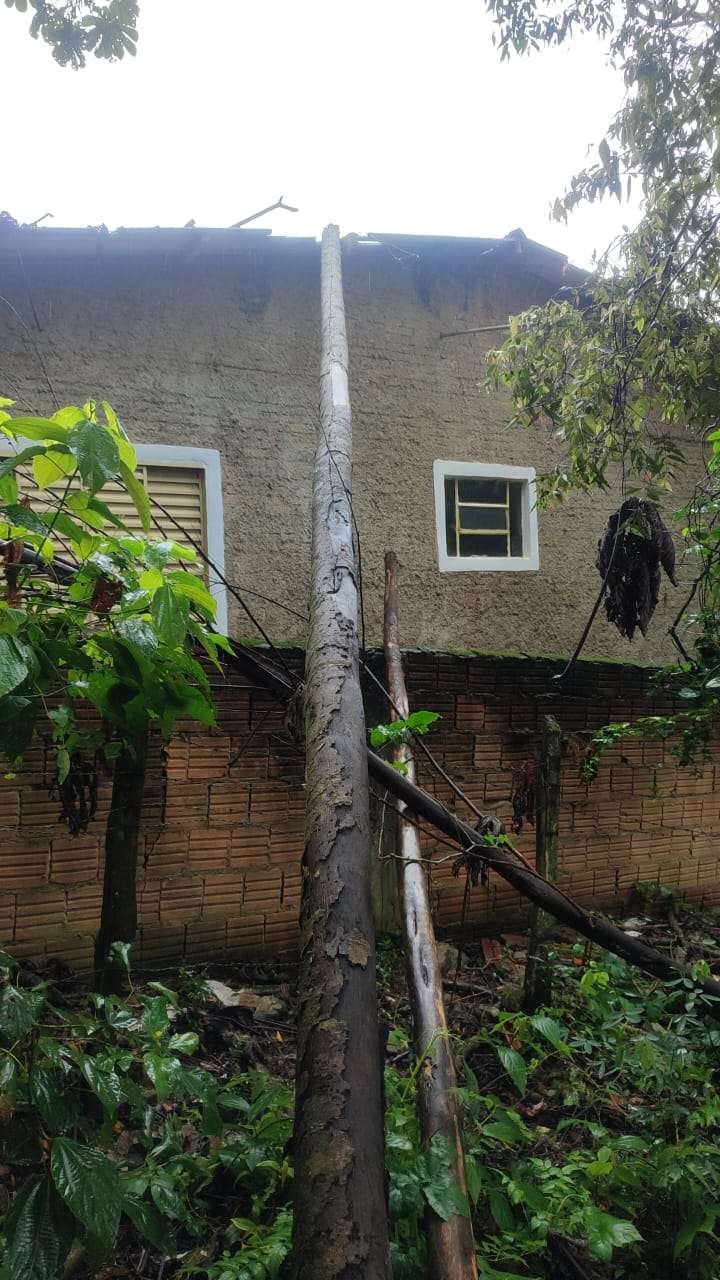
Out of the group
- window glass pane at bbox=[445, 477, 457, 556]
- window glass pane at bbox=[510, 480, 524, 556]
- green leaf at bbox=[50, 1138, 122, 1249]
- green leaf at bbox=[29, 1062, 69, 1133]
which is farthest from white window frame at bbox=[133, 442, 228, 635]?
green leaf at bbox=[50, 1138, 122, 1249]

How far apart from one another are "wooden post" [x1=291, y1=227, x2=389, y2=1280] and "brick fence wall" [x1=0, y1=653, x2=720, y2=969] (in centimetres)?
143

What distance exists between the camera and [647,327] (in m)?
4.75

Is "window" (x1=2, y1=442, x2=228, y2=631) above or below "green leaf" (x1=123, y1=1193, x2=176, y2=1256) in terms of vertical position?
above

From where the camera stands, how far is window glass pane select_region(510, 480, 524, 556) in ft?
22.2

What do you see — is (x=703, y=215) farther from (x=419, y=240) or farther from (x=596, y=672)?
(x=596, y=672)

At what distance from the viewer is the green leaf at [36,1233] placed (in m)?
1.33

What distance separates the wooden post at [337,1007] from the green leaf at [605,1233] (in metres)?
1.59

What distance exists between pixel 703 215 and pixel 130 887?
470cm

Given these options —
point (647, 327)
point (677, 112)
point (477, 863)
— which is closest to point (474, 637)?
point (647, 327)

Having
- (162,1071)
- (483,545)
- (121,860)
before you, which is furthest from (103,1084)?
(483,545)

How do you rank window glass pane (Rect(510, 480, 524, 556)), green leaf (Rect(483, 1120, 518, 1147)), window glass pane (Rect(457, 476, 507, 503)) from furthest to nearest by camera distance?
window glass pane (Rect(510, 480, 524, 556))
window glass pane (Rect(457, 476, 507, 503))
green leaf (Rect(483, 1120, 518, 1147))

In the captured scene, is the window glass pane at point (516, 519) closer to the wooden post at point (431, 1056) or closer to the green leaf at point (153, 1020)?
the wooden post at point (431, 1056)

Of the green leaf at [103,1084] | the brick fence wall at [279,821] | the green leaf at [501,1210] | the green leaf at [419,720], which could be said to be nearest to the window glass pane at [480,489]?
the brick fence wall at [279,821]

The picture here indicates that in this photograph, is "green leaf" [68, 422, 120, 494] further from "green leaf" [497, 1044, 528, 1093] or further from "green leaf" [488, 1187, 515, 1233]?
"green leaf" [497, 1044, 528, 1093]
